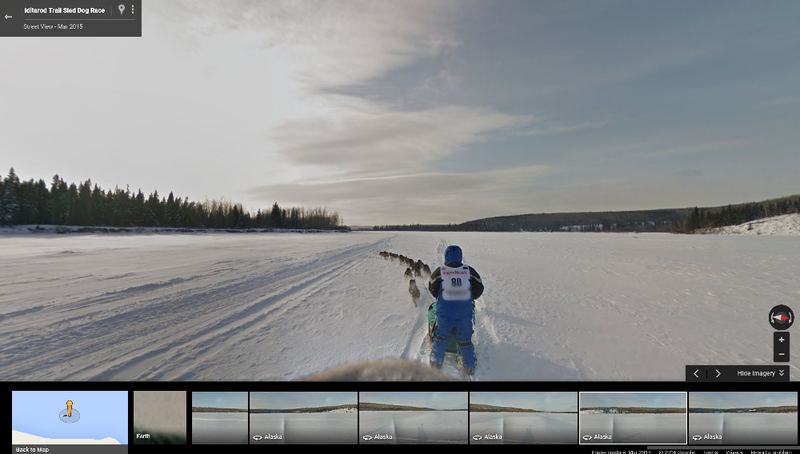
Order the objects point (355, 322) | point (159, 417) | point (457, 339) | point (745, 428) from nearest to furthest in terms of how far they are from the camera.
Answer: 1. point (159, 417)
2. point (745, 428)
3. point (457, 339)
4. point (355, 322)

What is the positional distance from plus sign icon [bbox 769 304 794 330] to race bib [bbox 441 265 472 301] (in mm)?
2651

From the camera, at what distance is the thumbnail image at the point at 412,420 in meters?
1.77

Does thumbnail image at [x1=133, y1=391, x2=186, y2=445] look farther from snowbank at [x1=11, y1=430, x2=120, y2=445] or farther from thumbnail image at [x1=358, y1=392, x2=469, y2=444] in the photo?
thumbnail image at [x1=358, y1=392, x2=469, y2=444]

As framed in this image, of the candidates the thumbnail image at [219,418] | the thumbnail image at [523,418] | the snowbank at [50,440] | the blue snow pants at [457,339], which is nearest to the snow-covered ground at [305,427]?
the thumbnail image at [219,418]

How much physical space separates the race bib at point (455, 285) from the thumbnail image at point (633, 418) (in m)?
1.47

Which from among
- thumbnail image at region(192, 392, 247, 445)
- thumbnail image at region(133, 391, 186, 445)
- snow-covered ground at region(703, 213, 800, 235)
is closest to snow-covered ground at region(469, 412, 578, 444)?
thumbnail image at region(192, 392, 247, 445)

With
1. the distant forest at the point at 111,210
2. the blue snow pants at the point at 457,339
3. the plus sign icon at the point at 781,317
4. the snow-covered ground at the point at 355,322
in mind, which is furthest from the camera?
the distant forest at the point at 111,210

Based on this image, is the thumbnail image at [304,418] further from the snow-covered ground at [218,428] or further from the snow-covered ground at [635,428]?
the snow-covered ground at [635,428]

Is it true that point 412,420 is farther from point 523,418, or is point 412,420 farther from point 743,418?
point 743,418

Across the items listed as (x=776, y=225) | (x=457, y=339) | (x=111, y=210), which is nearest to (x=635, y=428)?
(x=457, y=339)

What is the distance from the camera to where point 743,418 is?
74.5 inches

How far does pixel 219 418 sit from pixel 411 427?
1399 millimetres

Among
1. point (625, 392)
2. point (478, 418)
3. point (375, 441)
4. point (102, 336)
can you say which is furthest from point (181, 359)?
point (625, 392)

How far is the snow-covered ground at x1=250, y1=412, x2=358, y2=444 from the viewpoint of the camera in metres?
1.74
